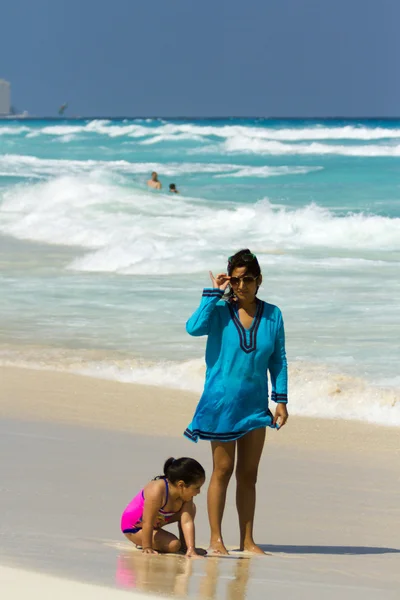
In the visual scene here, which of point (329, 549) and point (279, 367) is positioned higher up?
point (279, 367)

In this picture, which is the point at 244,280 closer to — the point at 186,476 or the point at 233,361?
the point at 233,361

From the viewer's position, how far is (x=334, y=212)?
26.9 metres

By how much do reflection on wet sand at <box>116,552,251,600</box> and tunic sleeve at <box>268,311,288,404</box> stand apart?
2.21ft

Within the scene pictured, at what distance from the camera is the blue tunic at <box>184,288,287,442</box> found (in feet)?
14.4

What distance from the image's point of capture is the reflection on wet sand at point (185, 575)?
138 inches

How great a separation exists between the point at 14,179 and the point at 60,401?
1046 inches

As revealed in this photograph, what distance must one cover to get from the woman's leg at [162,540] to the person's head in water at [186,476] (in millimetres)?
178

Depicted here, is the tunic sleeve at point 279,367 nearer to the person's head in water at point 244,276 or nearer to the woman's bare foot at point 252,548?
the person's head in water at point 244,276

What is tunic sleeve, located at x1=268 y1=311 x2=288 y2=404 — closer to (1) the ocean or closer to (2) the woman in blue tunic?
(2) the woman in blue tunic

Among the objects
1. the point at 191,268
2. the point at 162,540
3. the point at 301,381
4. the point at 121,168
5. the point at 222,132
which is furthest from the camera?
the point at 222,132

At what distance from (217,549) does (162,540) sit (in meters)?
0.22

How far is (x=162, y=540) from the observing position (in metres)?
4.44
